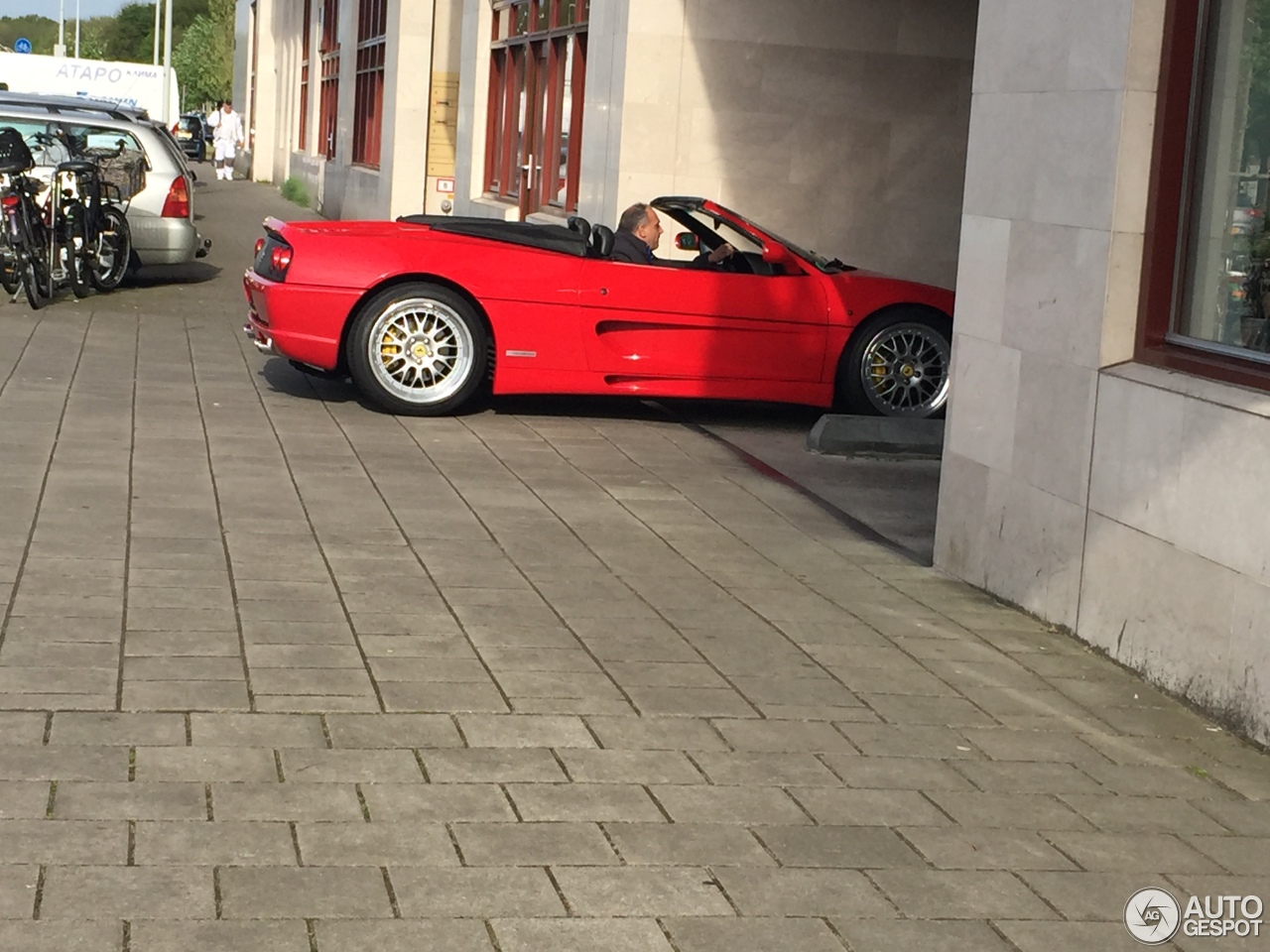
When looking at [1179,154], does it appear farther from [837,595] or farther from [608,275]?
[608,275]

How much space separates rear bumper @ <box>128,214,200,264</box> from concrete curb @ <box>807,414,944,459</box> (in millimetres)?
8948

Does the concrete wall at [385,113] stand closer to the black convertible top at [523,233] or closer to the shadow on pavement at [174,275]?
the shadow on pavement at [174,275]

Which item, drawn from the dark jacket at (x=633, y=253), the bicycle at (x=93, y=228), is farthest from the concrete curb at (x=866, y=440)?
the bicycle at (x=93, y=228)

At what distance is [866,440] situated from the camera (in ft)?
35.9

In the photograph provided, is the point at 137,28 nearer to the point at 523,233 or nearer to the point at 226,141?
the point at 226,141

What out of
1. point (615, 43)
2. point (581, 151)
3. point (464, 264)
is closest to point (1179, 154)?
point (464, 264)

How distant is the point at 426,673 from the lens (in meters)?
5.91

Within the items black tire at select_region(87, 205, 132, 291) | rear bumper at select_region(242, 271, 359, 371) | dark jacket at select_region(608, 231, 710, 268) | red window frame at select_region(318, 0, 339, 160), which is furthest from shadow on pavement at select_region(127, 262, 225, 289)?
red window frame at select_region(318, 0, 339, 160)

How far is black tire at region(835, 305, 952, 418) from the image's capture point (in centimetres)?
1176

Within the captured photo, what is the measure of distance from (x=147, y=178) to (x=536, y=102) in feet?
13.2

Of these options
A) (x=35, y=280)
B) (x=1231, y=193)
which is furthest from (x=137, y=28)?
(x=1231, y=193)

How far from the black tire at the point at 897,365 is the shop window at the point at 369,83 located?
18.8 m

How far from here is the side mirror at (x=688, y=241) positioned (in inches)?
475

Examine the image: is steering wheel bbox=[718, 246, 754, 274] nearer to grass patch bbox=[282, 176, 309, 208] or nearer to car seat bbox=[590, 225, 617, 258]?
car seat bbox=[590, 225, 617, 258]
